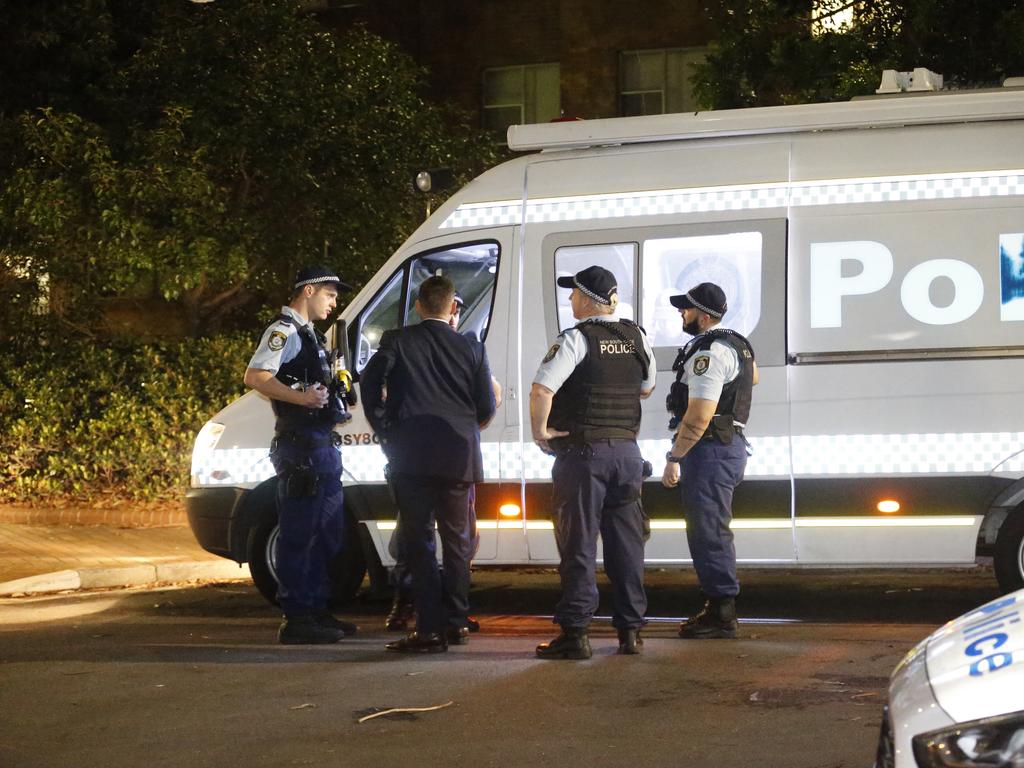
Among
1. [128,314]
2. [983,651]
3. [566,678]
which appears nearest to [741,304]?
[566,678]

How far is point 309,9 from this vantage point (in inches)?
947

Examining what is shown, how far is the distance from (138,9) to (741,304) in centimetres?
1025

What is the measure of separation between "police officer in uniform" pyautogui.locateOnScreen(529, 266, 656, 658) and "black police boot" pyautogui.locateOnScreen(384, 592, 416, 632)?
122cm

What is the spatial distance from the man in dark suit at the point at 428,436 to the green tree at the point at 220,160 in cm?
649

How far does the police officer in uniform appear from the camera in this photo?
24.0 ft

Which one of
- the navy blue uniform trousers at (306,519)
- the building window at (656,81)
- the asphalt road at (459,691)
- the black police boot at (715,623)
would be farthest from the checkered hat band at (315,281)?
the building window at (656,81)

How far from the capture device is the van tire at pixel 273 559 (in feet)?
29.7

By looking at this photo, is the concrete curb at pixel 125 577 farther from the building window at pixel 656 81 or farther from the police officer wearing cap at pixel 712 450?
the building window at pixel 656 81

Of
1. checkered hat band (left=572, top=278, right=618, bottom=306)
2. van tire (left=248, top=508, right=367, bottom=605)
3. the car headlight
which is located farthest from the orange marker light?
the car headlight

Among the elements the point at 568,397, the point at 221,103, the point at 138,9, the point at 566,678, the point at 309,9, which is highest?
the point at 309,9

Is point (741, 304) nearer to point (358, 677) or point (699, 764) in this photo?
point (358, 677)

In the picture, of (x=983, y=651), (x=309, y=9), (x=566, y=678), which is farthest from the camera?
(x=309, y=9)

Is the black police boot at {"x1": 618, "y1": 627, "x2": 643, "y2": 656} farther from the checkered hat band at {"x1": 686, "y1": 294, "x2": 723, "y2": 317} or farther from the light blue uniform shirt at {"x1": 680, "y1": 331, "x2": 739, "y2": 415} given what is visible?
the checkered hat band at {"x1": 686, "y1": 294, "x2": 723, "y2": 317}

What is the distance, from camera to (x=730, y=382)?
310 inches
